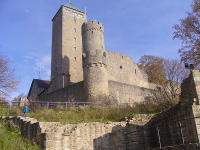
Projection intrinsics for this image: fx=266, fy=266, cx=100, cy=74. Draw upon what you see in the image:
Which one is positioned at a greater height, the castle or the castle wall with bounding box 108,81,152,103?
the castle

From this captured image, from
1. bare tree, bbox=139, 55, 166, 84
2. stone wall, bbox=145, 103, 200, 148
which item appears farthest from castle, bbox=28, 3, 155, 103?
stone wall, bbox=145, 103, 200, 148

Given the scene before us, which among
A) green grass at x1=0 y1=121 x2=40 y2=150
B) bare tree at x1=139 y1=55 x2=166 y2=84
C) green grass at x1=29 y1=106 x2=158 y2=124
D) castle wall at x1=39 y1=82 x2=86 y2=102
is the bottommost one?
green grass at x1=0 y1=121 x2=40 y2=150

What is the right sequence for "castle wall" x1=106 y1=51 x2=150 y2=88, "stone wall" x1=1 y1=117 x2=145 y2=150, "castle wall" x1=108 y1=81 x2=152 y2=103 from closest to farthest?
"stone wall" x1=1 y1=117 x2=145 y2=150 < "castle wall" x1=108 y1=81 x2=152 y2=103 < "castle wall" x1=106 y1=51 x2=150 y2=88

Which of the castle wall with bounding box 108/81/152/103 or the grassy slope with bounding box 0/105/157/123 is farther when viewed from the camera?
the castle wall with bounding box 108/81/152/103

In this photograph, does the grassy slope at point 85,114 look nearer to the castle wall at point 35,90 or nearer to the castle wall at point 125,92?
the castle wall at point 125,92

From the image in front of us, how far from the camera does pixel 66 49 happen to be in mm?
40031

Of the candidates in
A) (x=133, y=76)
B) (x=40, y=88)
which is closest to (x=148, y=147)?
(x=133, y=76)

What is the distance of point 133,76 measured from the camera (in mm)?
38438

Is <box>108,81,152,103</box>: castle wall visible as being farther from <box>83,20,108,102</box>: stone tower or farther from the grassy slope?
the grassy slope

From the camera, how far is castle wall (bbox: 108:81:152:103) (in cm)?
2873

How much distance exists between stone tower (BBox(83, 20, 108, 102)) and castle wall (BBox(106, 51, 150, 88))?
5010 millimetres

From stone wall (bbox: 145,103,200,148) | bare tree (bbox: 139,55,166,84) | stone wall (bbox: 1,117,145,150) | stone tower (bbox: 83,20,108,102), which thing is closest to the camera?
stone wall (bbox: 145,103,200,148)

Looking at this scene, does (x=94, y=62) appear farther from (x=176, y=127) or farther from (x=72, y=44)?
(x=176, y=127)

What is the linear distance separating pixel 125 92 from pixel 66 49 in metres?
13.9
